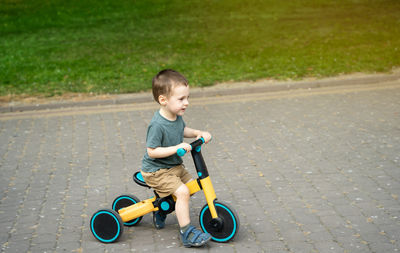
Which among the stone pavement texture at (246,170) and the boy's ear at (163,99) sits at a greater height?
the boy's ear at (163,99)

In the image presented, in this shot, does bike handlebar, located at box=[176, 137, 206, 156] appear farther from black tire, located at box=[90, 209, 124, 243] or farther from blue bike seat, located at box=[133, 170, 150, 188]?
black tire, located at box=[90, 209, 124, 243]

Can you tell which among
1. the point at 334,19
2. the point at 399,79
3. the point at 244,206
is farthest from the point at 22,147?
the point at 334,19

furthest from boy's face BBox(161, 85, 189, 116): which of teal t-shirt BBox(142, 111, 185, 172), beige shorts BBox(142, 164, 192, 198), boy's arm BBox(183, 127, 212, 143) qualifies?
beige shorts BBox(142, 164, 192, 198)

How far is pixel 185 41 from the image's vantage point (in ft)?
50.1

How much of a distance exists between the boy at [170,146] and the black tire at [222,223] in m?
0.14

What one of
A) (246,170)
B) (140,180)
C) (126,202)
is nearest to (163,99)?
(140,180)

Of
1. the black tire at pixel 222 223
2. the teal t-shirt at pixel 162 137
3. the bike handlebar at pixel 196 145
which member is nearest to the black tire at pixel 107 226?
the teal t-shirt at pixel 162 137

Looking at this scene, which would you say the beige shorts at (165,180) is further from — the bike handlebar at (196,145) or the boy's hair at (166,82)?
the boy's hair at (166,82)

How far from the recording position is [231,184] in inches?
229

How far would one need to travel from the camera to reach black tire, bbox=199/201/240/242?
4234 millimetres

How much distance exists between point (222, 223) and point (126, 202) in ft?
3.13

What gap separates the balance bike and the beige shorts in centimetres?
10

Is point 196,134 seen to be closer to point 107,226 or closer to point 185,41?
point 107,226

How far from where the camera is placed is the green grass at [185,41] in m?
11.6
